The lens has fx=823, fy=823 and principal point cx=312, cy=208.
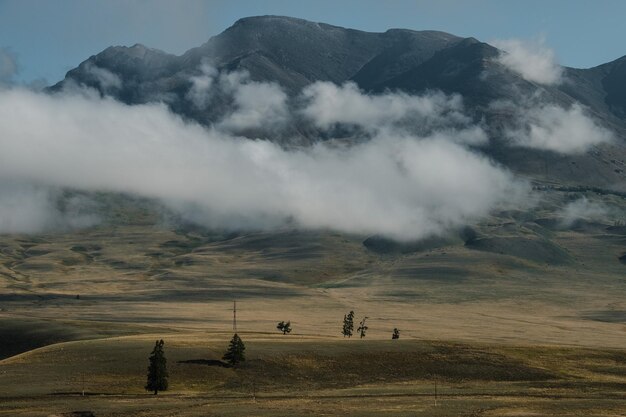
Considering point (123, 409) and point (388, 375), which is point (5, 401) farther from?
point (388, 375)

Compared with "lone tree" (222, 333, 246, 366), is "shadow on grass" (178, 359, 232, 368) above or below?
below

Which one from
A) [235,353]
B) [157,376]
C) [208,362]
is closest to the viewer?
[157,376]

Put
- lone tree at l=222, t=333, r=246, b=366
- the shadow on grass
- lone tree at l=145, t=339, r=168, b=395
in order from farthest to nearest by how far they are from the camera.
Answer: lone tree at l=222, t=333, r=246, b=366, the shadow on grass, lone tree at l=145, t=339, r=168, b=395

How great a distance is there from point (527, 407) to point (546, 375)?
1053 inches

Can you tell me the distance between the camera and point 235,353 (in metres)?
114

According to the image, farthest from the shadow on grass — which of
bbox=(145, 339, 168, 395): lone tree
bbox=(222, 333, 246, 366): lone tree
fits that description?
bbox=(145, 339, 168, 395): lone tree

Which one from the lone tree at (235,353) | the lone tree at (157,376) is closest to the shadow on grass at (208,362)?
the lone tree at (235,353)

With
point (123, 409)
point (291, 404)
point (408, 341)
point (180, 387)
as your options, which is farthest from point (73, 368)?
point (408, 341)

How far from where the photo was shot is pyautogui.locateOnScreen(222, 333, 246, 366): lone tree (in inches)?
4488

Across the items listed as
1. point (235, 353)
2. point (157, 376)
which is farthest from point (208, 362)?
point (157, 376)

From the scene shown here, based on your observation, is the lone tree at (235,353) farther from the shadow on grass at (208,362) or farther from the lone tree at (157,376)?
the lone tree at (157,376)

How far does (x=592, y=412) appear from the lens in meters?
85.5

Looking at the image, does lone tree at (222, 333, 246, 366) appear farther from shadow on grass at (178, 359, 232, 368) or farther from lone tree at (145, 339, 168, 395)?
lone tree at (145, 339, 168, 395)

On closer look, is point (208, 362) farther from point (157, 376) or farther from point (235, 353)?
point (157, 376)
